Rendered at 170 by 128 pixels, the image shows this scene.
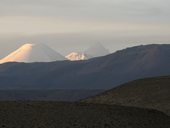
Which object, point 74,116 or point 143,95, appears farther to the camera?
point 143,95

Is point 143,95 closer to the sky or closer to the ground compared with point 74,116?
closer to the sky

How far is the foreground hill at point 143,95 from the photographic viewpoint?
234ft

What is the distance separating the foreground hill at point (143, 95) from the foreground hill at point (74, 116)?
26.7 ft

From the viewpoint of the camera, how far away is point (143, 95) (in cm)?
7812

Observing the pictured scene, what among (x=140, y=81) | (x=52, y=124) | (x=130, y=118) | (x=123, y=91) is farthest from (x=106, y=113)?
(x=140, y=81)

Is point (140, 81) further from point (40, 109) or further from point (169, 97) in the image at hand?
point (40, 109)

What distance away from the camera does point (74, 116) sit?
51.7m

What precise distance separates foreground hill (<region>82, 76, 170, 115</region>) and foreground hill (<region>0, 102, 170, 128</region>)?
8.14m

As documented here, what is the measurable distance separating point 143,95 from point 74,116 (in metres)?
28.1

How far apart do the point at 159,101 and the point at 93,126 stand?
26.7 metres

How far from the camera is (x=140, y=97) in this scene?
76.9 meters

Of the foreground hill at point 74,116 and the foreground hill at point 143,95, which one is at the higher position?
the foreground hill at point 143,95

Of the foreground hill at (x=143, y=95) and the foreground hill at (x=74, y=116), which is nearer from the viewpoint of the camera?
the foreground hill at (x=74, y=116)

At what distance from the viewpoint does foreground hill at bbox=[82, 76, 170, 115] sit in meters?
71.3
